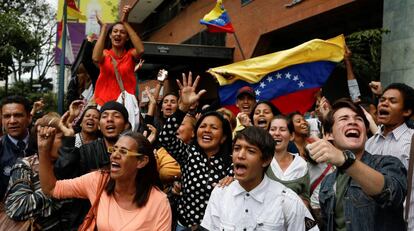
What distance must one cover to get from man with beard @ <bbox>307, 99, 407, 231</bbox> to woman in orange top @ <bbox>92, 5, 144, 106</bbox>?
329 centimetres

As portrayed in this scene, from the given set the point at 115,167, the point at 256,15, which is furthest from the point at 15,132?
the point at 256,15

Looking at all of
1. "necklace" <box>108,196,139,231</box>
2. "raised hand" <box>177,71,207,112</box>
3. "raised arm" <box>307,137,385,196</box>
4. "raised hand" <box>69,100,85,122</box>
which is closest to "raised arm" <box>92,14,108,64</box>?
"raised hand" <box>69,100,85,122</box>

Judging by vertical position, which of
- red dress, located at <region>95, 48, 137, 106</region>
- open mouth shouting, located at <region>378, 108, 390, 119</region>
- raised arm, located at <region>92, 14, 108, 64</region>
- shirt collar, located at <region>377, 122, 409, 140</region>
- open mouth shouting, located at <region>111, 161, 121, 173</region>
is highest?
raised arm, located at <region>92, 14, 108, 64</region>

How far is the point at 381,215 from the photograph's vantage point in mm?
2809

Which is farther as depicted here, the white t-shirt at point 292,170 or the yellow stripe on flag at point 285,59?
the yellow stripe on flag at point 285,59

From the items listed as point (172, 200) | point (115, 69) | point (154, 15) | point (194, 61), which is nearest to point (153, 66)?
point (194, 61)

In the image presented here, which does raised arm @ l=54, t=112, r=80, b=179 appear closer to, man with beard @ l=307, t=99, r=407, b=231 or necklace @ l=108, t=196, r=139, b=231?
necklace @ l=108, t=196, r=139, b=231

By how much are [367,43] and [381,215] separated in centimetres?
650

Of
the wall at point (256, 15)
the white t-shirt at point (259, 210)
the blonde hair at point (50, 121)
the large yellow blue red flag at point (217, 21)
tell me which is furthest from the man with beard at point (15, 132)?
the wall at point (256, 15)

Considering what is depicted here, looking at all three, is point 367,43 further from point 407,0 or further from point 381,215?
point 381,215

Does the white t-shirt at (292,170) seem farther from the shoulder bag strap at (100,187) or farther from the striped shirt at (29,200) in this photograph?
the striped shirt at (29,200)

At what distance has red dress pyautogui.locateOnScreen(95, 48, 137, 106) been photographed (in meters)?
5.91

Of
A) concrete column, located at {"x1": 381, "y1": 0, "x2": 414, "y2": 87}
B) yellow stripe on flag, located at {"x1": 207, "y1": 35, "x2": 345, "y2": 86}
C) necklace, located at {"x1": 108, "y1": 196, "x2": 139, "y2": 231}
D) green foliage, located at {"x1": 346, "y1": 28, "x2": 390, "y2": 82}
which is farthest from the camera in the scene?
concrete column, located at {"x1": 381, "y1": 0, "x2": 414, "y2": 87}

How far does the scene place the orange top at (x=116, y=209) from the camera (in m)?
3.30
